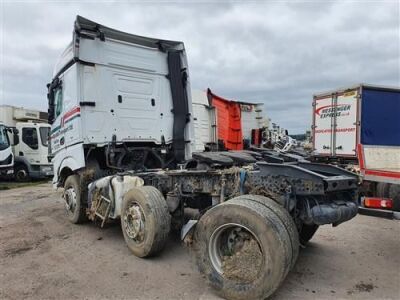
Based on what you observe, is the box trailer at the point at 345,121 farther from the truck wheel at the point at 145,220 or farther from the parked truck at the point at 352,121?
the truck wheel at the point at 145,220

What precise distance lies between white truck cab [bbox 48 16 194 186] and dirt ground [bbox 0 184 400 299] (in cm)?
139

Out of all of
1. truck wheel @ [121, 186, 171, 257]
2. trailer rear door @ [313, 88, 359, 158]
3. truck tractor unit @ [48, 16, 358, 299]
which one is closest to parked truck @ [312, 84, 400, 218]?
trailer rear door @ [313, 88, 359, 158]

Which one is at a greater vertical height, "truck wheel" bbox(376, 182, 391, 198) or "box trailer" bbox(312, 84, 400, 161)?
"box trailer" bbox(312, 84, 400, 161)

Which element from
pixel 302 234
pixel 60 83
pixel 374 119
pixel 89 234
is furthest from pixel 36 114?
pixel 302 234

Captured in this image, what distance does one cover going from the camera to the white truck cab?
6.15 meters

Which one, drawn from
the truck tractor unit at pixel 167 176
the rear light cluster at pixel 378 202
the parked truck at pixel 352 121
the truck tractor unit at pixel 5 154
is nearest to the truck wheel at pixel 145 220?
the truck tractor unit at pixel 167 176

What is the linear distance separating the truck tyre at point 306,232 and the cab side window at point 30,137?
1424 cm

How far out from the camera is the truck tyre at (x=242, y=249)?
10.5 feet

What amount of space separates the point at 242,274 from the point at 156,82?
444 centimetres

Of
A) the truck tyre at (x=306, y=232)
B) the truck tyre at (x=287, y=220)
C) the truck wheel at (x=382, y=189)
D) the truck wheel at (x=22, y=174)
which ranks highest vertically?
the truck wheel at (x=382, y=189)

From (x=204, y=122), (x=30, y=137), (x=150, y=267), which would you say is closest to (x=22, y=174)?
(x=30, y=137)

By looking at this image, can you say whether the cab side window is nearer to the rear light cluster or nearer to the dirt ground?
the dirt ground

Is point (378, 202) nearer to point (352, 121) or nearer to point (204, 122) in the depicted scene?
point (352, 121)

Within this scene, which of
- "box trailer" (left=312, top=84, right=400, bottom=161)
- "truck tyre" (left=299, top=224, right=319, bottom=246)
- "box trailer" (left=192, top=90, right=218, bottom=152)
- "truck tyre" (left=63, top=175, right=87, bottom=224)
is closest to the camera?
"truck tyre" (left=299, top=224, right=319, bottom=246)
